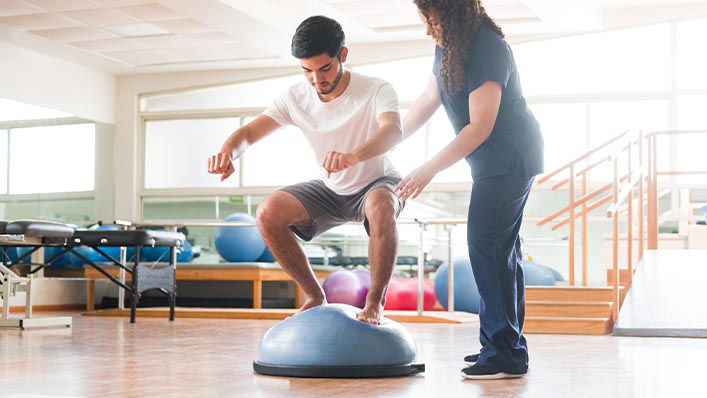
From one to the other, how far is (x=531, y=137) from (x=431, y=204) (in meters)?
7.37

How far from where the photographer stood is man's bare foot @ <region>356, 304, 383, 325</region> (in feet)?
9.73

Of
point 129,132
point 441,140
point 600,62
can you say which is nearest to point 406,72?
point 441,140

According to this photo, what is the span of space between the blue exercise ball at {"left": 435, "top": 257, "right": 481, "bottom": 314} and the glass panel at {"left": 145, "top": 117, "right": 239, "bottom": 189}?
3.83 metres

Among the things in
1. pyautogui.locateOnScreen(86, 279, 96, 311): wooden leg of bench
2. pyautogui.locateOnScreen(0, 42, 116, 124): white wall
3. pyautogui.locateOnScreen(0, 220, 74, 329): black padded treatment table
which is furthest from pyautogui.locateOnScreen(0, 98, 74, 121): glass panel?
pyautogui.locateOnScreen(0, 220, 74, 329): black padded treatment table

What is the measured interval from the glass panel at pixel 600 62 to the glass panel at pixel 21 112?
16.5 ft

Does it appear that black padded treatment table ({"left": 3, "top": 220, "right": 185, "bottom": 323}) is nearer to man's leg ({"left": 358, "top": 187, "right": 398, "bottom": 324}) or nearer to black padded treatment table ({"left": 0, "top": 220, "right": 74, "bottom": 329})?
black padded treatment table ({"left": 0, "top": 220, "right": 74, "bottom": 329})

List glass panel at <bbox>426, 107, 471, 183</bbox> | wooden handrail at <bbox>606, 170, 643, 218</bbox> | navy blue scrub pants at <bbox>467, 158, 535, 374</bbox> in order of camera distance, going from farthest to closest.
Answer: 1. glass panel at <bbox>426, 107, 471, 183</bbox>
2. wooden handrail at <bbox>606, 170, 643, 218</bbox>
3. navy blue scrub pants at <bbox>467, 158, 535, 374</bbox>

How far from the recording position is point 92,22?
8.87 m

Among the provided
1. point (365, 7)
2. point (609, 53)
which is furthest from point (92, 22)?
point (609, 53)

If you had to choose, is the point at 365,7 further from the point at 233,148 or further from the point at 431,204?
the point at 233,148

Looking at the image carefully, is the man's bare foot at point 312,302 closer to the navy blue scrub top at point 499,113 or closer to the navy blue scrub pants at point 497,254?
the navy blue scrub pants at point 497,254

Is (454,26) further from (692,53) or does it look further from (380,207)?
(692,53)

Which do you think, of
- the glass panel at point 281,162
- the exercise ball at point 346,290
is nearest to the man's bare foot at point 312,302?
the exercise ball at point 346,290

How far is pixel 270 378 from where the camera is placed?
2.92m
